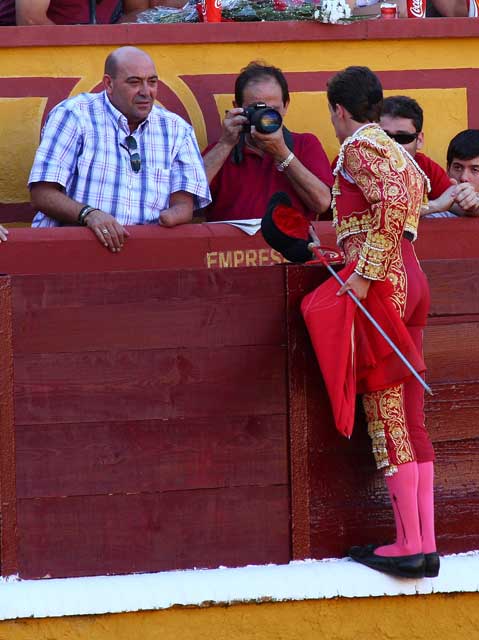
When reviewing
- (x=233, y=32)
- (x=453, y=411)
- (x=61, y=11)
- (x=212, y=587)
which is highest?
(x=61, y=11)

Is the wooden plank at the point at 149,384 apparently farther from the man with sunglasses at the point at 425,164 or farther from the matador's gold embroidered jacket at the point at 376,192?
the man with sunglasses at the point at 425,164

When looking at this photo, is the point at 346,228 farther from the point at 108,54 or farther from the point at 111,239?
the point at 108,54

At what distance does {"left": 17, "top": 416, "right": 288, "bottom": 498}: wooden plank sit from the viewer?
3.97 metres

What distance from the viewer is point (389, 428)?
3.92 m

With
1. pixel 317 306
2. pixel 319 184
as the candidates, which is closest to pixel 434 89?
pixel 319 184

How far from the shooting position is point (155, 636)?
3.90 meters

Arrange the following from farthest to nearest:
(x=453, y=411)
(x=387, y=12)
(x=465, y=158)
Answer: (x=387, y=12) → (x=465, y=158) → (x=453, y=411)

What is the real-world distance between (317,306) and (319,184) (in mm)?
1076

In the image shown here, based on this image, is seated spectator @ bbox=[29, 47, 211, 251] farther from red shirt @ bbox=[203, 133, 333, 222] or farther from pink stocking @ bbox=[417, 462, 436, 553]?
pink stocking @ bbox=[417, 462, 436, 553]

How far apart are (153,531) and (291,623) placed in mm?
461

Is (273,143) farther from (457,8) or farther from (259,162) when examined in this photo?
(457,8)

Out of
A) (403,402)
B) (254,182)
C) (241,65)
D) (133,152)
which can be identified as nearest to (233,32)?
(241,65)

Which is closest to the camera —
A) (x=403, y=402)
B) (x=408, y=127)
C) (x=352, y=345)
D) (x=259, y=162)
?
(x=352, y=345)

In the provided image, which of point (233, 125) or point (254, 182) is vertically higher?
point (233, 125)
